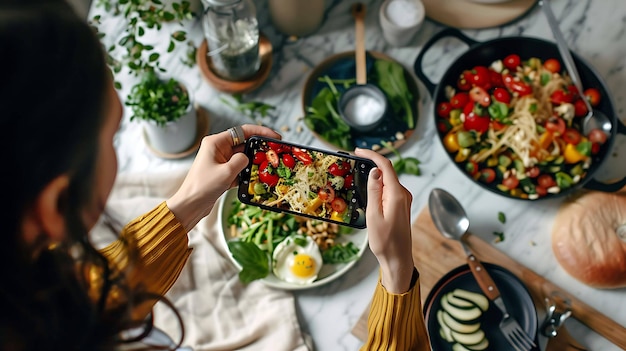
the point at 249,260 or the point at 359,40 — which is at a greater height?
the point at 359,40

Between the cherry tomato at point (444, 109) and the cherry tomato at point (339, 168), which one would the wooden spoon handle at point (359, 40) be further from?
the cherry tomato at point (339, 168)

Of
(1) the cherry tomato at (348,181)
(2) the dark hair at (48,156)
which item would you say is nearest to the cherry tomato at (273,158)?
(1) the cherry tomato at (348,181)

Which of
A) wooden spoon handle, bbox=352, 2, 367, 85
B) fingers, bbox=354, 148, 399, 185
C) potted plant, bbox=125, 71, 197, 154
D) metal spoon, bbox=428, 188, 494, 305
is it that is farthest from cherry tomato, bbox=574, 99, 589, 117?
potted plant, bbox=125, 71, 197, 154

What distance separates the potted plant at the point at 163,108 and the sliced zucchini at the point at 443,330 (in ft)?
2.23

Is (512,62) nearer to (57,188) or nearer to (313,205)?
(313,205)

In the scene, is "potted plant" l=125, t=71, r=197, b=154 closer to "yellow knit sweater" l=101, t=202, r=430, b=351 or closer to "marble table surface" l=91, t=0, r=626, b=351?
"marble table surface" l=91, t=0, r=626, b=351

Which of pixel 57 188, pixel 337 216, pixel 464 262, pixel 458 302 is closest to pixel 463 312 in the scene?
pixel 458 302

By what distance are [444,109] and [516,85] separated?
0.58 feet

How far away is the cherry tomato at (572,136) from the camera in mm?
1388

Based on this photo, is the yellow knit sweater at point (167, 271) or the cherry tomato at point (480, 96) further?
the cherry tomato at point (480, 96)

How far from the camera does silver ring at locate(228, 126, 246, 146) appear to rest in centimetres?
110

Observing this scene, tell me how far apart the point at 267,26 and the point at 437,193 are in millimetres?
613

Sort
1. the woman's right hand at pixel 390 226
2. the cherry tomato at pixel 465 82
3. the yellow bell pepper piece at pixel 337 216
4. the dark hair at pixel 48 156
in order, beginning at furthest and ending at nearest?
the cherry tomato at pixel 465 82, the yellow bell pepper piece at pixel 337 216, the woman's right hand at pixel 390 226, the dark hair at pixel 48 156

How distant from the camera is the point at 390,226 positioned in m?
0.98
